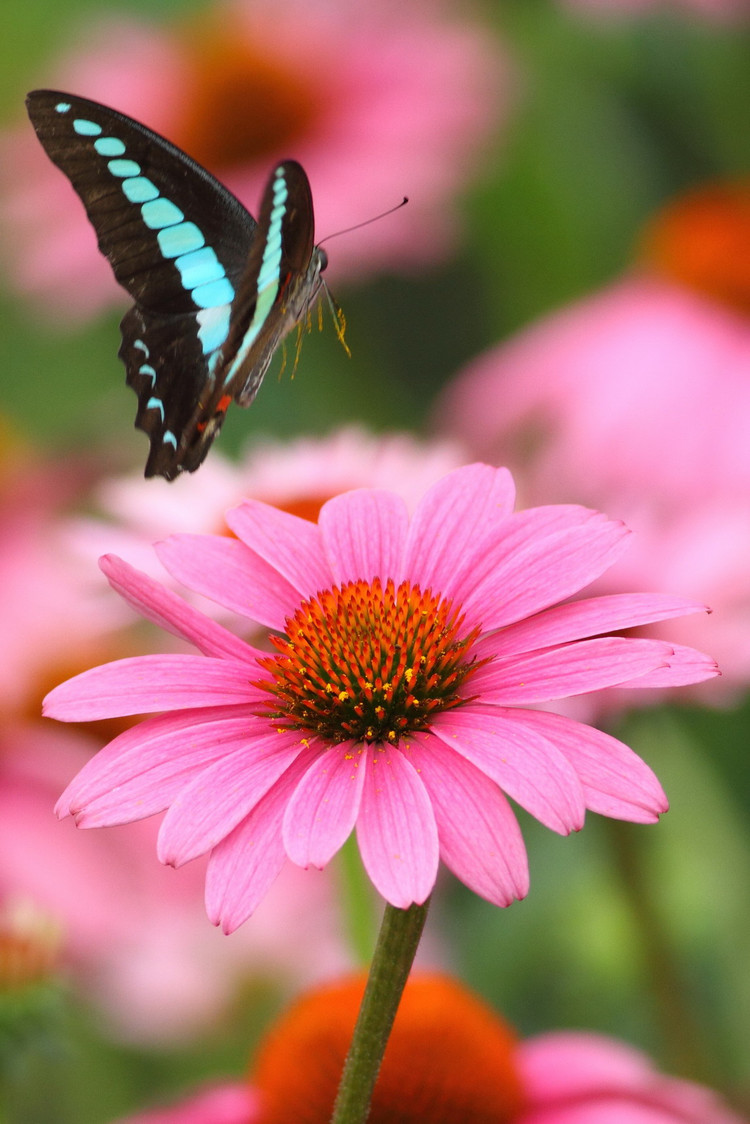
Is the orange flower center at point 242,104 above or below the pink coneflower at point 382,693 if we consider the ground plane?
above

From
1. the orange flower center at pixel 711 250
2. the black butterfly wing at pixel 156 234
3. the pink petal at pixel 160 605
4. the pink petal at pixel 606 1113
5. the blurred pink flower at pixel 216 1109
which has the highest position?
the orange flower center at pixel 711 250

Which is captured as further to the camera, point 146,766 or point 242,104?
point 242,104

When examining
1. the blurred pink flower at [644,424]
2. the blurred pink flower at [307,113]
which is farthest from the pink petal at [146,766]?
the blurred pink flower at [307,113]

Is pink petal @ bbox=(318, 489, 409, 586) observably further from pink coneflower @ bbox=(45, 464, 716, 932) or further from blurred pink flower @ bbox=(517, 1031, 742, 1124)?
blurred pink flower @ bbox=(517, 1031, 742, 1124)

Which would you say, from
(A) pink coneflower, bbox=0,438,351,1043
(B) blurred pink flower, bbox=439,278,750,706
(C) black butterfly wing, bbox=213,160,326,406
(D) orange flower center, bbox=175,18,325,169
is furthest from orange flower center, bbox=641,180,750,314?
(C) black butterfly wing, bbox=213,160,326,406

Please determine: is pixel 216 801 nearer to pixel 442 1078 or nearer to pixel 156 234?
pixel 442 1078

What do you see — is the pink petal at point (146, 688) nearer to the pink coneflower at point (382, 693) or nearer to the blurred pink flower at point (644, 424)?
the pink coneflower at point (382, 693)

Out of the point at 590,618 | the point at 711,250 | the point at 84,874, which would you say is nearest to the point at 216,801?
the point at 590,618
